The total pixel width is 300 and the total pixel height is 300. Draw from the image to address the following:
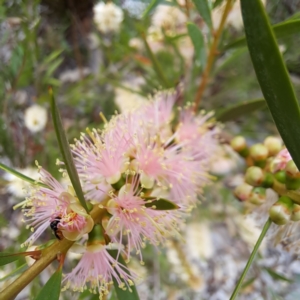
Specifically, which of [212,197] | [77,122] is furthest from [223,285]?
[77,122]

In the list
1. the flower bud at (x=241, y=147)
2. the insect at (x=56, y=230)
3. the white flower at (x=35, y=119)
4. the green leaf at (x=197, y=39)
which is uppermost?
the white flower at (x=35, y=119)

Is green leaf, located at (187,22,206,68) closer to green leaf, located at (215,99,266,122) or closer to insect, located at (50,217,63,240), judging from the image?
green leaf, located at (215,99,266,122)

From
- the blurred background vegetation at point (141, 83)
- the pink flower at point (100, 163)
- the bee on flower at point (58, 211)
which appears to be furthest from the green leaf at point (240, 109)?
the bee on flower at point (58, 211)

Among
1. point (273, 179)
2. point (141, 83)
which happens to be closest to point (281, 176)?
point (273, 179)

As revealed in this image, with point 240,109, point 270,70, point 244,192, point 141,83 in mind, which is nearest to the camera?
point 270,70

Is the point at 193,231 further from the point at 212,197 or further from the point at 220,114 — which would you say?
the point at 220,114

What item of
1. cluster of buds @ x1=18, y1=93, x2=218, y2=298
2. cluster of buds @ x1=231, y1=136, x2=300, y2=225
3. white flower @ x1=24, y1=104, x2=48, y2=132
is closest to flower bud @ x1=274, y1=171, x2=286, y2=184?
cluster of buds @ x1=231, y1=136, x2=300, y2=225

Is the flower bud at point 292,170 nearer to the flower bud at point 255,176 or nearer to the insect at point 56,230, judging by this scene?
the flower bud at point 255,176

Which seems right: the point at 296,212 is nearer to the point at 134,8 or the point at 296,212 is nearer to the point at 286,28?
the point at 286,28
